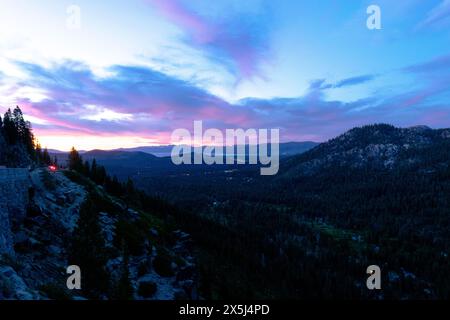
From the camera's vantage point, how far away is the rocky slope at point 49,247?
79.3 ft

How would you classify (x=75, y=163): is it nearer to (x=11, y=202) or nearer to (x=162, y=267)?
(x=162, y=267)

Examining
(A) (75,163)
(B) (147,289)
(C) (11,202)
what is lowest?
(B) (147,289)

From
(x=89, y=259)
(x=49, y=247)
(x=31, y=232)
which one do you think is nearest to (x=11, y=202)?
(x=31, y=232)

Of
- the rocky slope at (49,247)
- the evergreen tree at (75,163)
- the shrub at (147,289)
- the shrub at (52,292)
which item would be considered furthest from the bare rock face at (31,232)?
the evergreen tree at (75,163)

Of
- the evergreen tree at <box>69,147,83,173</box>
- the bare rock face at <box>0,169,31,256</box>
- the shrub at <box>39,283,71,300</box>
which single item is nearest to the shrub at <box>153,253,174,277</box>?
the bare rock face at <box>0,169,31,256</box>

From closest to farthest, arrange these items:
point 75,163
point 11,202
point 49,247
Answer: point 11,202 → point 49,247 → point 75,163

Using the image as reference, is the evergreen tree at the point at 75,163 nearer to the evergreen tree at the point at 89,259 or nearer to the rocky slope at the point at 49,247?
the rocky slope at the point at 49,247

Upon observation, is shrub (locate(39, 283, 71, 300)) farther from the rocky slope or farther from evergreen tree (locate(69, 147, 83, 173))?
evergreen tree (locate(69, 147, 83, 173))

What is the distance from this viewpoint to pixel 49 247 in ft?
120

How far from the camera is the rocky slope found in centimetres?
2416

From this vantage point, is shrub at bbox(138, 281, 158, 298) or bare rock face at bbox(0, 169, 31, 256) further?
shrub at bbox(138, 281, 158, 298)

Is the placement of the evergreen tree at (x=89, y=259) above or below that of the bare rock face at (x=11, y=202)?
below

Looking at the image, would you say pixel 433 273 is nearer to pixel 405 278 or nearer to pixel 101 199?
pixel 405 278
